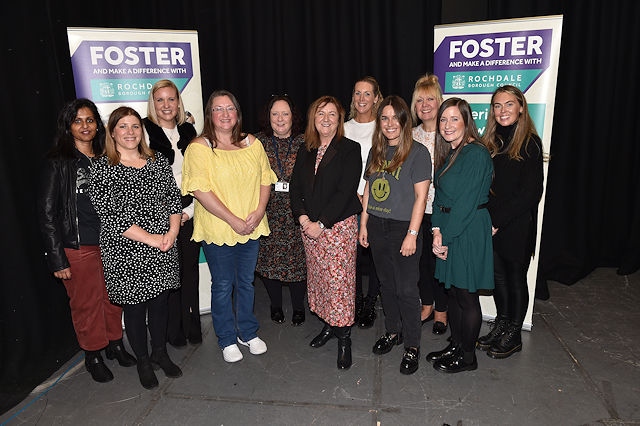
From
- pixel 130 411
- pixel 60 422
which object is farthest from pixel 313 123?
pixel 60 422

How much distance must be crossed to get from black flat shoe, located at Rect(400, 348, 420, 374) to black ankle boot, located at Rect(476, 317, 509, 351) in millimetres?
491

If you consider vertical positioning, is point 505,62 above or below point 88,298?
above

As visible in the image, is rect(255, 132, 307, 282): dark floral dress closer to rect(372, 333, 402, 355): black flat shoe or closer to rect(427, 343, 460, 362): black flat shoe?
rect(372, 333, 402, 355): black flat shoe

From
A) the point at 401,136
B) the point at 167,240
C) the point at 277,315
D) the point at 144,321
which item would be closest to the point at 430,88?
the point at 401,136

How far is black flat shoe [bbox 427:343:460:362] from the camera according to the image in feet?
9.20

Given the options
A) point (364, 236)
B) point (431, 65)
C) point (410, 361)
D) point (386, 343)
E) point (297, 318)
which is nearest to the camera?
point (410, 361)

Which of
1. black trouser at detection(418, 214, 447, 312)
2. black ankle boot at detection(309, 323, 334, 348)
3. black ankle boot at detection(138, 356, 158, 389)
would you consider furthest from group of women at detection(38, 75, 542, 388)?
black trouser at detection(418, 214, 447, 312)

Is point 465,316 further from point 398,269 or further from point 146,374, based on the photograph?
point 146,374

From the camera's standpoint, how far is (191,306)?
3.22 metres

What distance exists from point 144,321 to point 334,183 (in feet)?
4.30

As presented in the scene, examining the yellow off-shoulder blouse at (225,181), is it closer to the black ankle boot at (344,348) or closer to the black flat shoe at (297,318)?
the black ankle boot at (344,348)

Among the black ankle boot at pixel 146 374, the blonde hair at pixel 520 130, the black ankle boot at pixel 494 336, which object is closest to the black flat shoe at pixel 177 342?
the black ankle boot at pixel 146 374

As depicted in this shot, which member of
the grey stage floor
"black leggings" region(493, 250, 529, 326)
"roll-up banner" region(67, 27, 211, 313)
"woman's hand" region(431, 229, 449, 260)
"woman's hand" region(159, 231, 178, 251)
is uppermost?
"roll-up banner" region(67, 27, 211, 313)

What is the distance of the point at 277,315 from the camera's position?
3.51m
